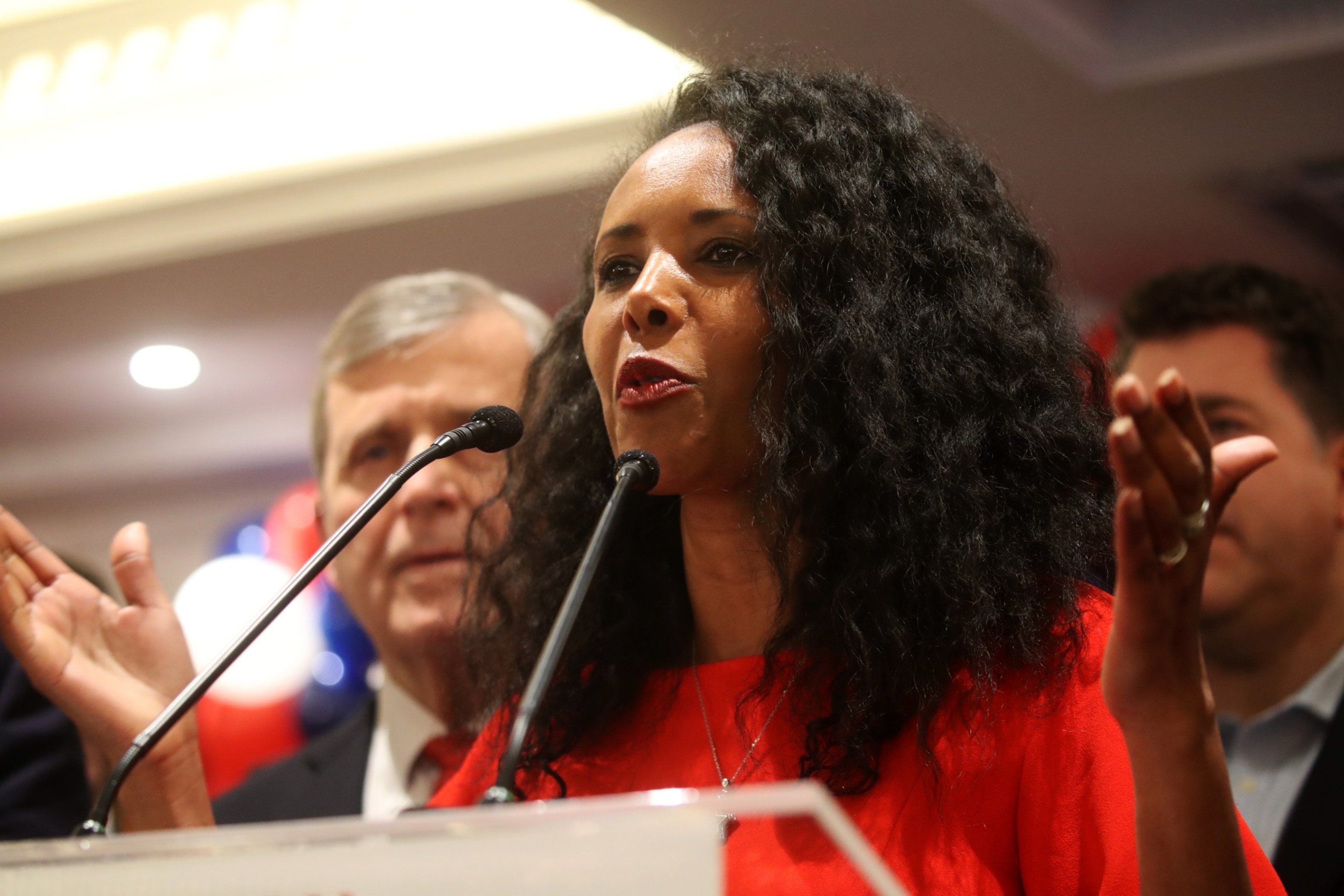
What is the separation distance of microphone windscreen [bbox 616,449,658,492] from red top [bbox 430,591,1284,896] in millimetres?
291

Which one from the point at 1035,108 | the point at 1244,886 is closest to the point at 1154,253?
the point at 1035,108

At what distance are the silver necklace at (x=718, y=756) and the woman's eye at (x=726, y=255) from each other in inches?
16.6

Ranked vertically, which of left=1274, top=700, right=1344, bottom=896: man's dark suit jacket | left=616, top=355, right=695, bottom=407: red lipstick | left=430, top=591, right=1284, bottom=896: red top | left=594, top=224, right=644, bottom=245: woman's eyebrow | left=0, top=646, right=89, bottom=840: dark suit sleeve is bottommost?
left=1274, top=700, right=1344, bottom=896: man's dark suit jacket

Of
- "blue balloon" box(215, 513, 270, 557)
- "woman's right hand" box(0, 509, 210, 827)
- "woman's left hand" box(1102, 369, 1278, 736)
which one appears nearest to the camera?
"woman's left hand" box(1102, 369, 1278, 736)

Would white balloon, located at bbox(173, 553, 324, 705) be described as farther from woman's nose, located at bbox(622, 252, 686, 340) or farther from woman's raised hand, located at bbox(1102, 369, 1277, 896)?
woman's raised hand, located at bbox(1102, 369, 1277, 896)

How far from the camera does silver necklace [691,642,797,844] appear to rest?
4.09 feet

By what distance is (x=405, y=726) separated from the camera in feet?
7.36

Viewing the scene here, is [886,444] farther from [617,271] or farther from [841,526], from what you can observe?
[617,271]

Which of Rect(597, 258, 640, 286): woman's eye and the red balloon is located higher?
the red balloon

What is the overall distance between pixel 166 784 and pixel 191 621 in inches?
185

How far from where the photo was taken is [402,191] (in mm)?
3824

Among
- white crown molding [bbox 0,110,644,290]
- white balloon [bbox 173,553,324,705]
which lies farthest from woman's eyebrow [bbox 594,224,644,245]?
white balloon [bbox 173,553,324,705]

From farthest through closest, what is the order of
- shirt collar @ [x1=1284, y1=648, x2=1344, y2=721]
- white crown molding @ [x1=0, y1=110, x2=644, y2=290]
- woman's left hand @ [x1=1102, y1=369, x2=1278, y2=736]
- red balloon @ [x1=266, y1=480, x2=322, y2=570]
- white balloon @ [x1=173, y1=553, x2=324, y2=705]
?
red balloon @ [x1=266, y1=480, x2=322, y2=570] < white balloon @ [x1=173, y1=553, x2=324, y2=705] < white crown molding @ [x1=0, y1=110, x2=644, y2=290] < shirt collar @ [x1=1284, y1=648, x2=1344, y2=721] < woman's left hand @ [x1=1102, y1=369, x2=1278, y2=736]

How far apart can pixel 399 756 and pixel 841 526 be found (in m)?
1.19
